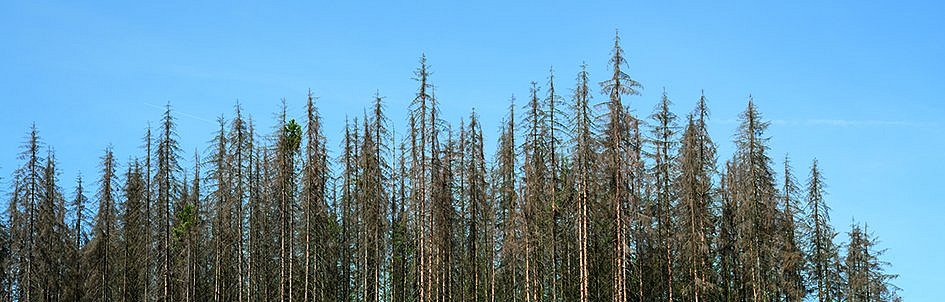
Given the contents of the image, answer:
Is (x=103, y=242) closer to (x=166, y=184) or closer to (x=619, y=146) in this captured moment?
(x=166, y=184)

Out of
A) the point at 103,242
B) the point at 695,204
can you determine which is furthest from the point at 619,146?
the point at 103,242

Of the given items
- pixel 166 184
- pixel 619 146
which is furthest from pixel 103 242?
pixel 619 146

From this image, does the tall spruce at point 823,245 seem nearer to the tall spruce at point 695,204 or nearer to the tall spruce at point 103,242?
the tall spruce at point 695,204

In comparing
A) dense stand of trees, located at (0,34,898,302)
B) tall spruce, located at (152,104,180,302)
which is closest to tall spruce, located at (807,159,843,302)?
dense stand of trees, located at (0,34,898,302)

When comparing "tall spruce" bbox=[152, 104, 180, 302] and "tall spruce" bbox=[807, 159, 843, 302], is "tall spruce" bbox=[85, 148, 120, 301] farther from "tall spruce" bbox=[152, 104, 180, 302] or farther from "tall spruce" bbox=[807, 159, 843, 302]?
"tall spruce" bbox=[807, 159, 843, 302]

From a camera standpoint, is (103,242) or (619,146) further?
(103,242)

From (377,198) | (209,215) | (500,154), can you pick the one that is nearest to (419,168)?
(377,198)

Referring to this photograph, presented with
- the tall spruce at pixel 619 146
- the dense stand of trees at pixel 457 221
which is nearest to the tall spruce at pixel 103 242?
the dense stand of trees at pixel 457 221

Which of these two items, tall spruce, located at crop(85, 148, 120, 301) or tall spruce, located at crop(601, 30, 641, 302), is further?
tall spruce, located at crop(85, 148, 120, 301)

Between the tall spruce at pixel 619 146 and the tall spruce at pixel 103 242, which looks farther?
the tall spruce at pixel 103 242

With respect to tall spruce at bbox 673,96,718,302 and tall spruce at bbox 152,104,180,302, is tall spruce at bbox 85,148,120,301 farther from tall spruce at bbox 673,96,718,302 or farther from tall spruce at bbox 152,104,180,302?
tall spruce at bbox 673,96,718,302

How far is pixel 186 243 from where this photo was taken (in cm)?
4606

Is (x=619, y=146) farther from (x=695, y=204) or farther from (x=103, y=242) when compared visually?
(x=103, y=242)

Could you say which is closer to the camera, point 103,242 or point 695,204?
point 695,204
